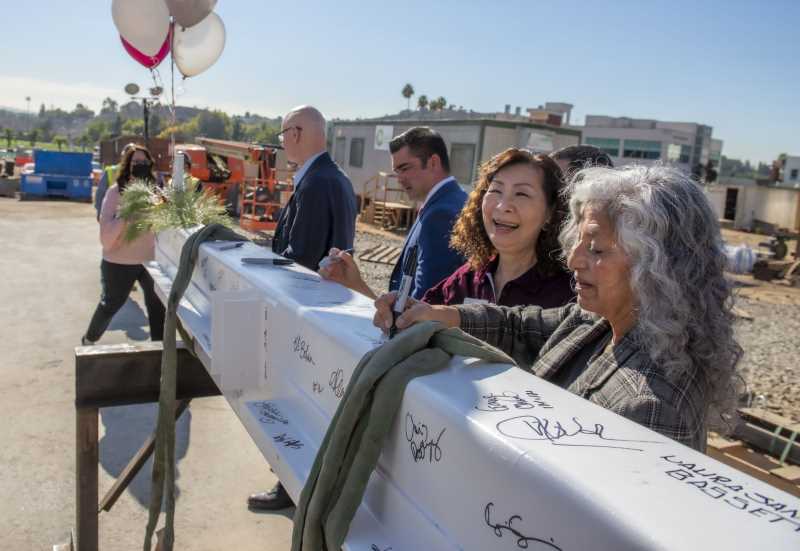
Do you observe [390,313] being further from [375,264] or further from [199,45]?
[375,264]

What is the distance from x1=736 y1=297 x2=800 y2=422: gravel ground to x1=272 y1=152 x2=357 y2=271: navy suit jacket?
2309 mm

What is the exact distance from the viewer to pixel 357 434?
1.28m

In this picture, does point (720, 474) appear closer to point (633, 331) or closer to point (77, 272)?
point (633, 331)

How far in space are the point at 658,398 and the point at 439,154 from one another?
2488 mm

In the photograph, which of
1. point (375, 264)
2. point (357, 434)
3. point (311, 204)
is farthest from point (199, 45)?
point (375, 264)

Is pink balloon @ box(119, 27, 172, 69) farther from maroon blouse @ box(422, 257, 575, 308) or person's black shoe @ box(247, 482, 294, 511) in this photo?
maroon blouse @ box(422, 257, 575, 308)

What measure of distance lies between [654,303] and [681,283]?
0.07 metres

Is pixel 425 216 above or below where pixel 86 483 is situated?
above

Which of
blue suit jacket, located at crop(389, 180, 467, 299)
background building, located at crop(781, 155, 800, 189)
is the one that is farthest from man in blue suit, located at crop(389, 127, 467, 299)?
background building, located at crop(781, 155, 800, 189)

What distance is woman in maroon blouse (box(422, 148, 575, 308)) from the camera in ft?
7.75
